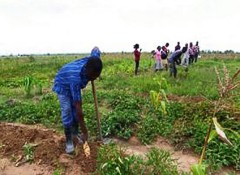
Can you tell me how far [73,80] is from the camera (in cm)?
484

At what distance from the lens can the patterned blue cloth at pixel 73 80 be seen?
4781 mm

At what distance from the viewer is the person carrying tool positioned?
4.67m

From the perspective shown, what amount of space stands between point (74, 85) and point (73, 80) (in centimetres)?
8

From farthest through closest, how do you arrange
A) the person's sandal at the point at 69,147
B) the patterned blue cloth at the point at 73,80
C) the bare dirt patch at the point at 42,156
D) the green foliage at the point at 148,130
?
the green foliage at the point at 148,130 < the person's sandal at the point at 69,147 < the bare dirt patch at the point at 42,156 < the patterned blue cloth at the point at 73,80

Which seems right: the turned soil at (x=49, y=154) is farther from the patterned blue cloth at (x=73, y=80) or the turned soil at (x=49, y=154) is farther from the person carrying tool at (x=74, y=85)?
the patterned blue cloth at (x=73, y=80)

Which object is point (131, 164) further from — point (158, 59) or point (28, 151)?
point (158, 59)

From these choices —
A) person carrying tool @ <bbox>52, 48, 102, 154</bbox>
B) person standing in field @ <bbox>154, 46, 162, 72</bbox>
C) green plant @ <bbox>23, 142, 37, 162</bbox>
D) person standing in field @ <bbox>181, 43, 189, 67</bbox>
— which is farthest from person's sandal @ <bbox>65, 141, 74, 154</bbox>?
person standing in field @ <bbox>181, 43, 189, 67</bbox>


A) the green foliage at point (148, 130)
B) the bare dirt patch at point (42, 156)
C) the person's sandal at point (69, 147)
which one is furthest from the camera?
the green foliage at point (148, 130)

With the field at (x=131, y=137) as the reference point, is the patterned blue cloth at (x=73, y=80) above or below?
above

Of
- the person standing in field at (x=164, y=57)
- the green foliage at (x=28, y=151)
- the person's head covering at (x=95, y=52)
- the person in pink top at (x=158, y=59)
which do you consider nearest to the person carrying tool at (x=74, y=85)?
the person's head covering at (x=95, y=52)

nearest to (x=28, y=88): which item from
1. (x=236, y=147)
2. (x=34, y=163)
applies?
(x=34, y=163)

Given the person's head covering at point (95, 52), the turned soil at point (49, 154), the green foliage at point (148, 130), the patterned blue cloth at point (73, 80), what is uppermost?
the person's head covering at point (95, 52)

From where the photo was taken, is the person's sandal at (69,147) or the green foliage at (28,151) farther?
the green foliage at (28,151)

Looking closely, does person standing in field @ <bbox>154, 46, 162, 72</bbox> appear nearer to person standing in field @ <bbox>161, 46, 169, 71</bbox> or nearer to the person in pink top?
the person in pink top
